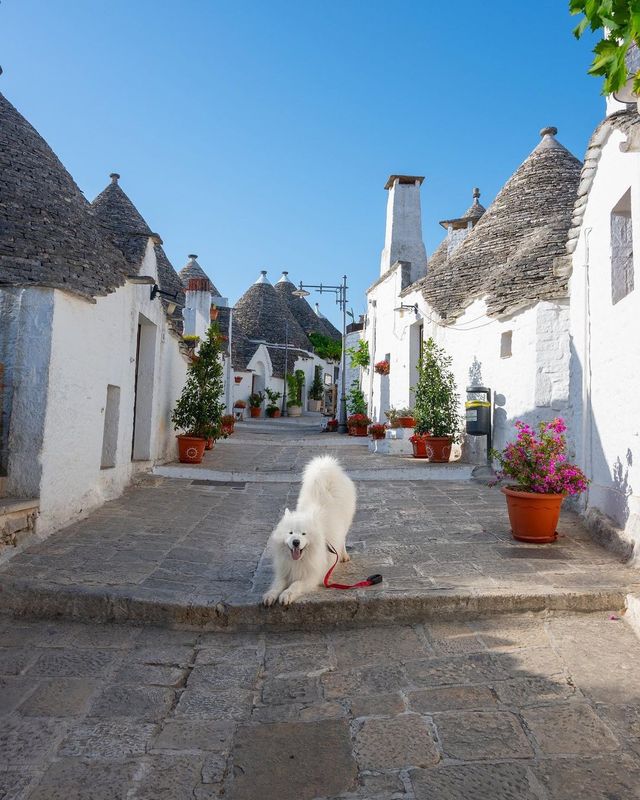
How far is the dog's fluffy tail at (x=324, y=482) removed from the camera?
429cm

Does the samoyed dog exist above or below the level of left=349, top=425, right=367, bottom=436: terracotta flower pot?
below

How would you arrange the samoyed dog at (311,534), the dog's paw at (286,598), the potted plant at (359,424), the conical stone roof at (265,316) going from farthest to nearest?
the conical stone roof at (265,316) → the potted plant at (359,424) → the samoyed dog at (311,534) → the dog's paw at (286,598)

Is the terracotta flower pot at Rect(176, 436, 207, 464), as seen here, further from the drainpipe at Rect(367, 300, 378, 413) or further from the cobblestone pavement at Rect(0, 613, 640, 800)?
the drainpipe at Rect(367, 300, 378, 413)


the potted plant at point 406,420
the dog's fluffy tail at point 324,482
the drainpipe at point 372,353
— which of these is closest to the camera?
the dog's fluffy tail at point 324,482

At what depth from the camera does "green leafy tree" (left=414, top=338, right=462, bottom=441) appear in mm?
10141

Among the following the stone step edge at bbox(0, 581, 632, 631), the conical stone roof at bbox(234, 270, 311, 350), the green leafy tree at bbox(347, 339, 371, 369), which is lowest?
the stone step edge at bbox(0, 581, 632, 631)

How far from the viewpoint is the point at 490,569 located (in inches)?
170

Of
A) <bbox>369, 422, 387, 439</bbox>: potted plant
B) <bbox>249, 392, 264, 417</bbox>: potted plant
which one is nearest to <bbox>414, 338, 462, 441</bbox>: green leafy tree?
<bbox>369, 422, 387, 439</bbox>: potted plant

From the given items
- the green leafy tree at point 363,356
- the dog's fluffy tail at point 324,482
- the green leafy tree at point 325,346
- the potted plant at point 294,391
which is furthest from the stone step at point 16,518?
the green leafy tree at point 325,346

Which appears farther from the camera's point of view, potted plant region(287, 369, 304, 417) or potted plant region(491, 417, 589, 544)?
potted plant region(287, 369, 304, 417)

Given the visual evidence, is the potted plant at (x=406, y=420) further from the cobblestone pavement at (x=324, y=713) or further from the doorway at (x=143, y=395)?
the cobblestone pavement at (x=324, y=713)

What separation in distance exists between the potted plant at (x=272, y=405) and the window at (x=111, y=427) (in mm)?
21318

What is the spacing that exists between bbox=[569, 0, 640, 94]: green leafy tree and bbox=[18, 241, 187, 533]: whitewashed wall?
14.9 ft

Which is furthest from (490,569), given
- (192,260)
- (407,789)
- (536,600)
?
(192,260)
